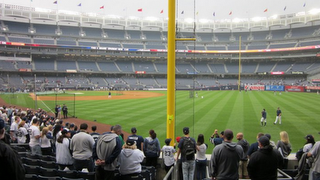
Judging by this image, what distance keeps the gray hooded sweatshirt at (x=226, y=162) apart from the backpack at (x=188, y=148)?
169 centimetres

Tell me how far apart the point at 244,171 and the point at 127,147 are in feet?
12.2

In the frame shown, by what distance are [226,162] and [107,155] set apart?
253 centimetres

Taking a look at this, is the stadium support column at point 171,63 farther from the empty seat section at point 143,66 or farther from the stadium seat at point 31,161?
the empty seat section at point 143,66

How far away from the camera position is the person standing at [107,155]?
485cm

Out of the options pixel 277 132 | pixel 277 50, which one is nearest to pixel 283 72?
pixel 277 50

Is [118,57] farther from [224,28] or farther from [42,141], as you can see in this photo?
[42,141]

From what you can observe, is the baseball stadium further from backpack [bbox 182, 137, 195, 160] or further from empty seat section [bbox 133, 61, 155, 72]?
backpack [bbox 182, 137, 195, 160]

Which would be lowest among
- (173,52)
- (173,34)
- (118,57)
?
(173,52)

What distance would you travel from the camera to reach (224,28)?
82.7 metres

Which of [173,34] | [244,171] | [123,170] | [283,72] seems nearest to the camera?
[123,170]

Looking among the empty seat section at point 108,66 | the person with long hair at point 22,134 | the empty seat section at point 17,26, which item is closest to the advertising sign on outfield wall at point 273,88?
the empty seat section at point 108,66

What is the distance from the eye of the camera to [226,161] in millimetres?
4418

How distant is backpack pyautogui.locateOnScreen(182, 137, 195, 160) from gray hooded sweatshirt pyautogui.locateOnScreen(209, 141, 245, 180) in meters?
1.69

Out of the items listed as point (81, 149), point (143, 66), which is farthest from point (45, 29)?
point (81, 149)
